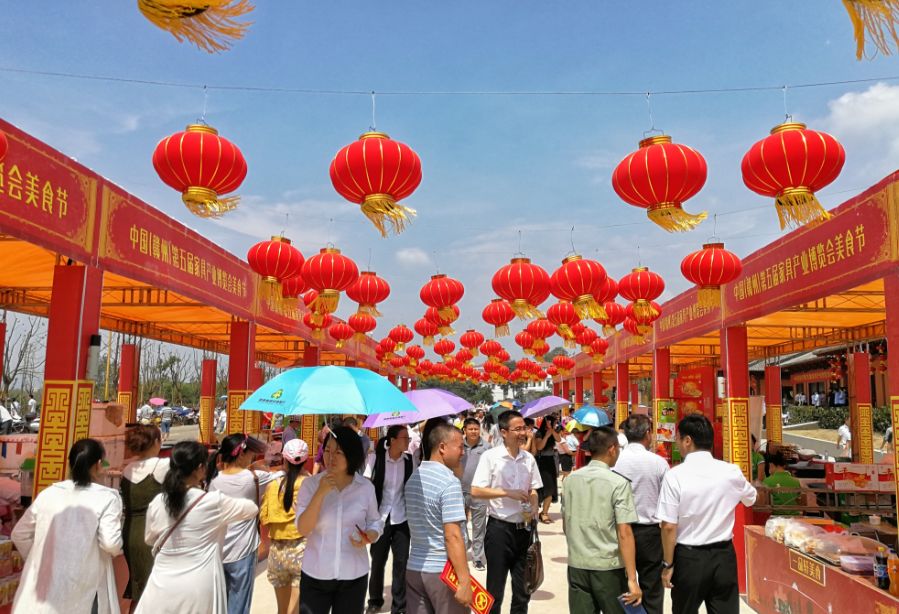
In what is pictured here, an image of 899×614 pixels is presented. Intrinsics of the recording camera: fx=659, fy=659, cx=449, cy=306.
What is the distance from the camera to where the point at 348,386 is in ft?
12.5

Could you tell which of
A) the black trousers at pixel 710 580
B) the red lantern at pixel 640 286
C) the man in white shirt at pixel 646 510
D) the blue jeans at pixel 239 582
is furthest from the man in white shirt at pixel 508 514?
the red lantern at pixel 640 286

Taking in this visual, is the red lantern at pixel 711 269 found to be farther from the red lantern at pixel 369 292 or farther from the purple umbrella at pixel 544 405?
A: the red lantern at pixel 369 292

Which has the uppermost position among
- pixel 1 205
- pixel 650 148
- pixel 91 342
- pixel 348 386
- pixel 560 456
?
pixel 650 148

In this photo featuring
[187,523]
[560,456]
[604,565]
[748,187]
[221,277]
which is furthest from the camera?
[560,456]

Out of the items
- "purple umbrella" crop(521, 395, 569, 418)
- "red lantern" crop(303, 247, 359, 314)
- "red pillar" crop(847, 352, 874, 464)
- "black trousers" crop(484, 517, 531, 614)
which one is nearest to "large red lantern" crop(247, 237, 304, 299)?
"red lantern" crop(303, 247, 359, 314)

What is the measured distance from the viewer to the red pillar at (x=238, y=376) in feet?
36.0

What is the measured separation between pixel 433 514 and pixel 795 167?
4128 mm

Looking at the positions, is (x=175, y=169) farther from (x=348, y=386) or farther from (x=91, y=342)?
(x=348, y=386)

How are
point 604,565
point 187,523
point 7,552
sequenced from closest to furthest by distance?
point 187,523 < point 604,565 < point 7,552

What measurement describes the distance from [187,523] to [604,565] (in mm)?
2177

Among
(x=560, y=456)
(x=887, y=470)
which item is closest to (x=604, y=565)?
(x=887, y=470)

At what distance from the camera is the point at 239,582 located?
4113mm

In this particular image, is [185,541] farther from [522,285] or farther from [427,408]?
[522,285]

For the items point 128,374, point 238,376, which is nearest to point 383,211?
point 238,376
